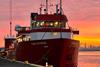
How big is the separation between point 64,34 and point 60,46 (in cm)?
235

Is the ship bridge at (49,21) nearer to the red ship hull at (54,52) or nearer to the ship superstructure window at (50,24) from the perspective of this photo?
the ship superstructure window at (50,24)

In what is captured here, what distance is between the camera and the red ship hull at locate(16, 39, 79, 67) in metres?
57.5

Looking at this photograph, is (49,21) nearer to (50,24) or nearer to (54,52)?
(50,24)

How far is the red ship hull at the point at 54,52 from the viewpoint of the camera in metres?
57.5

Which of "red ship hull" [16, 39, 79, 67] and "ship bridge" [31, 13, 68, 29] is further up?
"ship bridge" [31, 13, 68, 29]

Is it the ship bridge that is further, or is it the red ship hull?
the ship bridge

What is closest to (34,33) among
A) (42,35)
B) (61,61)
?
(42,35)

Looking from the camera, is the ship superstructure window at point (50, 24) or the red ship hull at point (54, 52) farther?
the ship superstructure window at point (50, 24)

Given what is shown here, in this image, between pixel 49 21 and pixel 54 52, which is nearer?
pixel 54 52

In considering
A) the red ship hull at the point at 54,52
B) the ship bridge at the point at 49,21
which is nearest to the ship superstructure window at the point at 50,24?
the ship bridge at the point at 49,21

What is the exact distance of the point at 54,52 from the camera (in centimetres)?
5797

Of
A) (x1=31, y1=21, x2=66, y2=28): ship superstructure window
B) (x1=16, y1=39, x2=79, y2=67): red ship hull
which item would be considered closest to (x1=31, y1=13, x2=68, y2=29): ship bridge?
(x1=31, y1=21, x2=66, y2=28): ship superstructure window

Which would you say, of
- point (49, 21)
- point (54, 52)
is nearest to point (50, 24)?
point (49, 21)

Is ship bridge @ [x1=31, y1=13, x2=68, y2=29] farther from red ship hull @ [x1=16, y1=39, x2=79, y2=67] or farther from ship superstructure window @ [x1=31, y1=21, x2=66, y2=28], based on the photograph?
red ship hull @ [x1=16, y1=39, x2=79, y2=67]
